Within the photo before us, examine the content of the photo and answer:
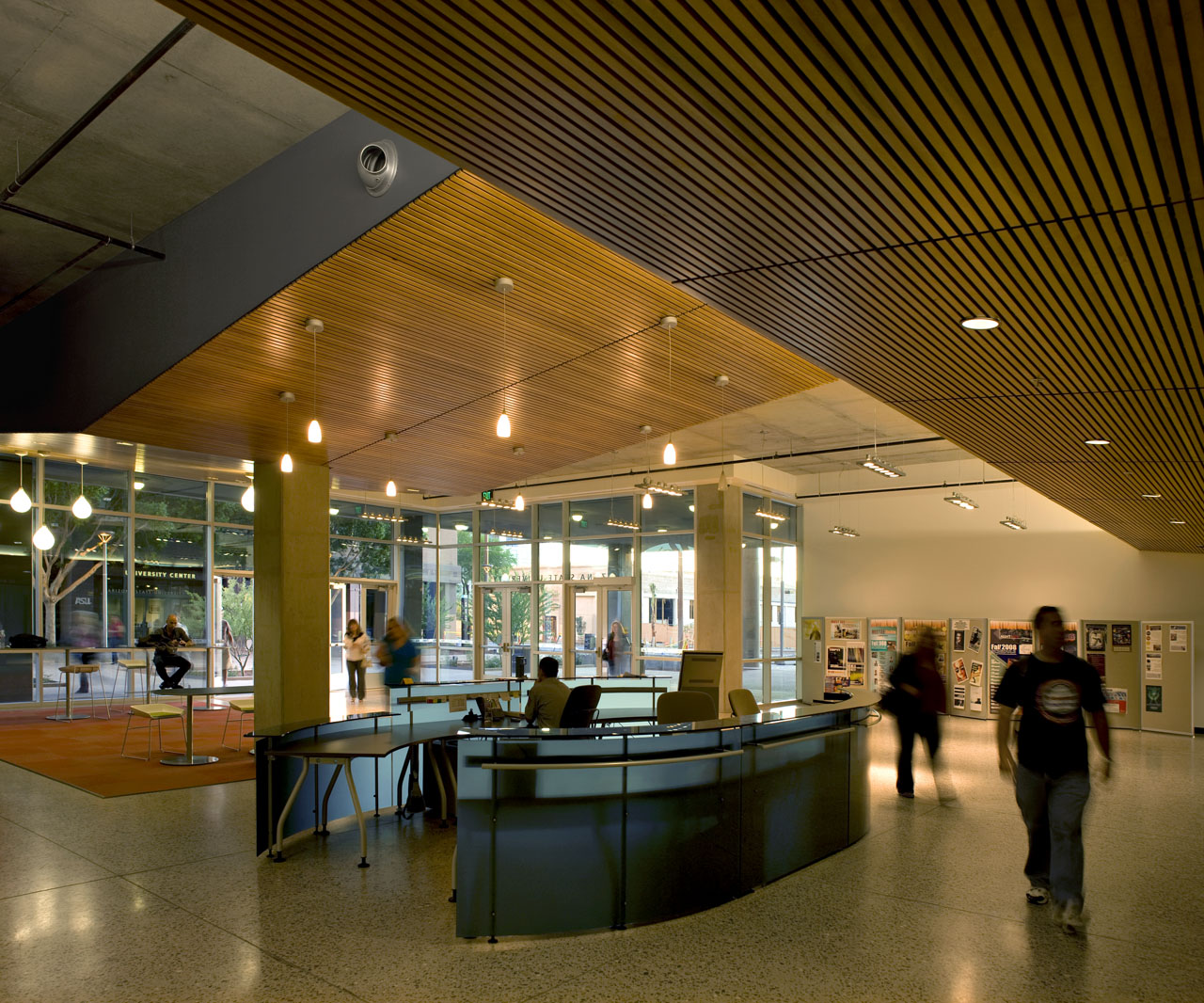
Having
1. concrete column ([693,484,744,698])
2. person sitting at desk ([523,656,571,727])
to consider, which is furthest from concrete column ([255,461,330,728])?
concrete column ([693,484,744,698])

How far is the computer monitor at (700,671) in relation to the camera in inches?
449

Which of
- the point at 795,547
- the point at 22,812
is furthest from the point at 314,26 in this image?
the point at 795,547

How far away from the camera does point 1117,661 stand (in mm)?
15094

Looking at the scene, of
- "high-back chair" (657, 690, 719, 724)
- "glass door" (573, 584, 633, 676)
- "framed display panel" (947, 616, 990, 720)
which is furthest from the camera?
"glass door" (573, 584, 633, 676)

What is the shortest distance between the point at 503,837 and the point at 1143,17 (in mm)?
4305

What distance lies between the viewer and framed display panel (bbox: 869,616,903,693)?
17.0 metres

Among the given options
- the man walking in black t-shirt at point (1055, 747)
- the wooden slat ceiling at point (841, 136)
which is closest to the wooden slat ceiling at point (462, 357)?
the wooden slat ceiling at point (841, 136)

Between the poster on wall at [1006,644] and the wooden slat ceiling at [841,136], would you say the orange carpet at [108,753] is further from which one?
the poster on wall at [1006,644]

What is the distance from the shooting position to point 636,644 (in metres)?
17.7

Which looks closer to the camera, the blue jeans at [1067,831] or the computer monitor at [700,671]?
the blue jeans at [1067,831]

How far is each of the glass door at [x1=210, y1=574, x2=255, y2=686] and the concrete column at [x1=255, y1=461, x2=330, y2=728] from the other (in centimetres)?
637

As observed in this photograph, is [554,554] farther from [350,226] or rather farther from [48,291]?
[350,226]

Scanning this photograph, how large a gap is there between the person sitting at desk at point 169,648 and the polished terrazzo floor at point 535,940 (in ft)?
18.2

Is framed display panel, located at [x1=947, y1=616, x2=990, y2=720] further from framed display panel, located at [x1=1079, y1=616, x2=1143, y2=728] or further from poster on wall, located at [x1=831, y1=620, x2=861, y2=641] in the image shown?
poster on wall, located at [x1=831, y1=620, x2=861, y2=641]
